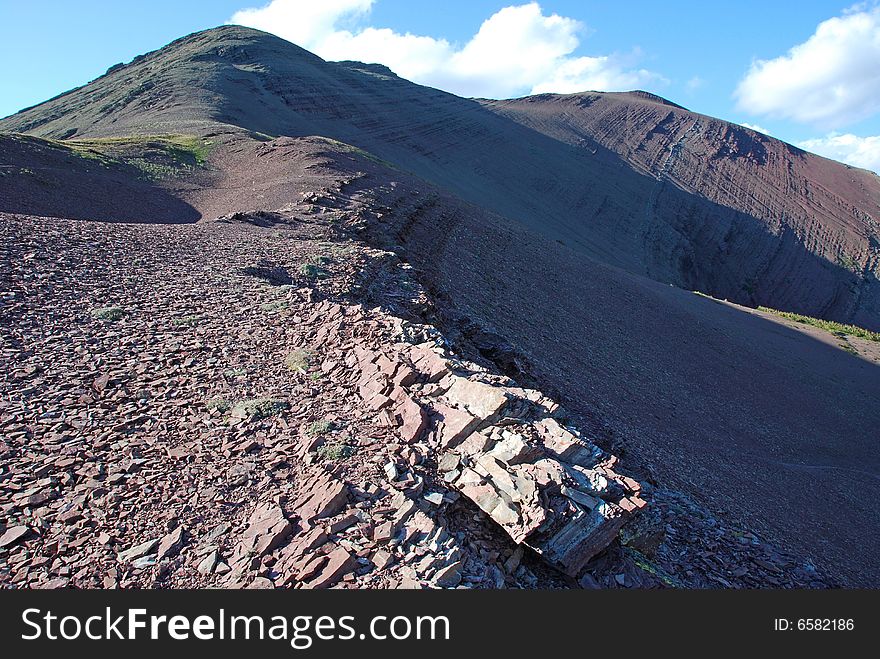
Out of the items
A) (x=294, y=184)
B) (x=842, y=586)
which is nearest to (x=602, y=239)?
(x=294, y=184)

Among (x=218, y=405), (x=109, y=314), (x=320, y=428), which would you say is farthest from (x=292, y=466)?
(x=109, y=314)

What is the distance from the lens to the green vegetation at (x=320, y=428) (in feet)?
19.1

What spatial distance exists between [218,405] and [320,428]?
3.75ft

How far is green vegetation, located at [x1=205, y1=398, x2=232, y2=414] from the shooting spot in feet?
20.0

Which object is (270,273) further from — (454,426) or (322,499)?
(322,499)

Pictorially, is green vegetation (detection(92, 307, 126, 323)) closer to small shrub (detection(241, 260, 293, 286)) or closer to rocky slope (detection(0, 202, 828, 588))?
rocky slope (detection(0, 202, 828, 588))

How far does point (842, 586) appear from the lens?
7.51m

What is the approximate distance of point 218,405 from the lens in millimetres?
6152

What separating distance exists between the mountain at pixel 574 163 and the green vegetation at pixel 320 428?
29210 mm

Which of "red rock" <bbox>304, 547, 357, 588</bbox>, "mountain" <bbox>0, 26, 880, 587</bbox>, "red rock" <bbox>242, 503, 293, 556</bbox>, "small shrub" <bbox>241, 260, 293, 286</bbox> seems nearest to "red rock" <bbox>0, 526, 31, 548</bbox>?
"mountain" <bbox>0, 26, 880, 587</bbox>

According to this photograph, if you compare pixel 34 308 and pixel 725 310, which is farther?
pixel 725 310

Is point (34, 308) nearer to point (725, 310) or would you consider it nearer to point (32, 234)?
point (32, 234)

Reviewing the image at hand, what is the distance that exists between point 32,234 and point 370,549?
912cm

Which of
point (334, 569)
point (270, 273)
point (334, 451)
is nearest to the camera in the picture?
point (334, 569)
